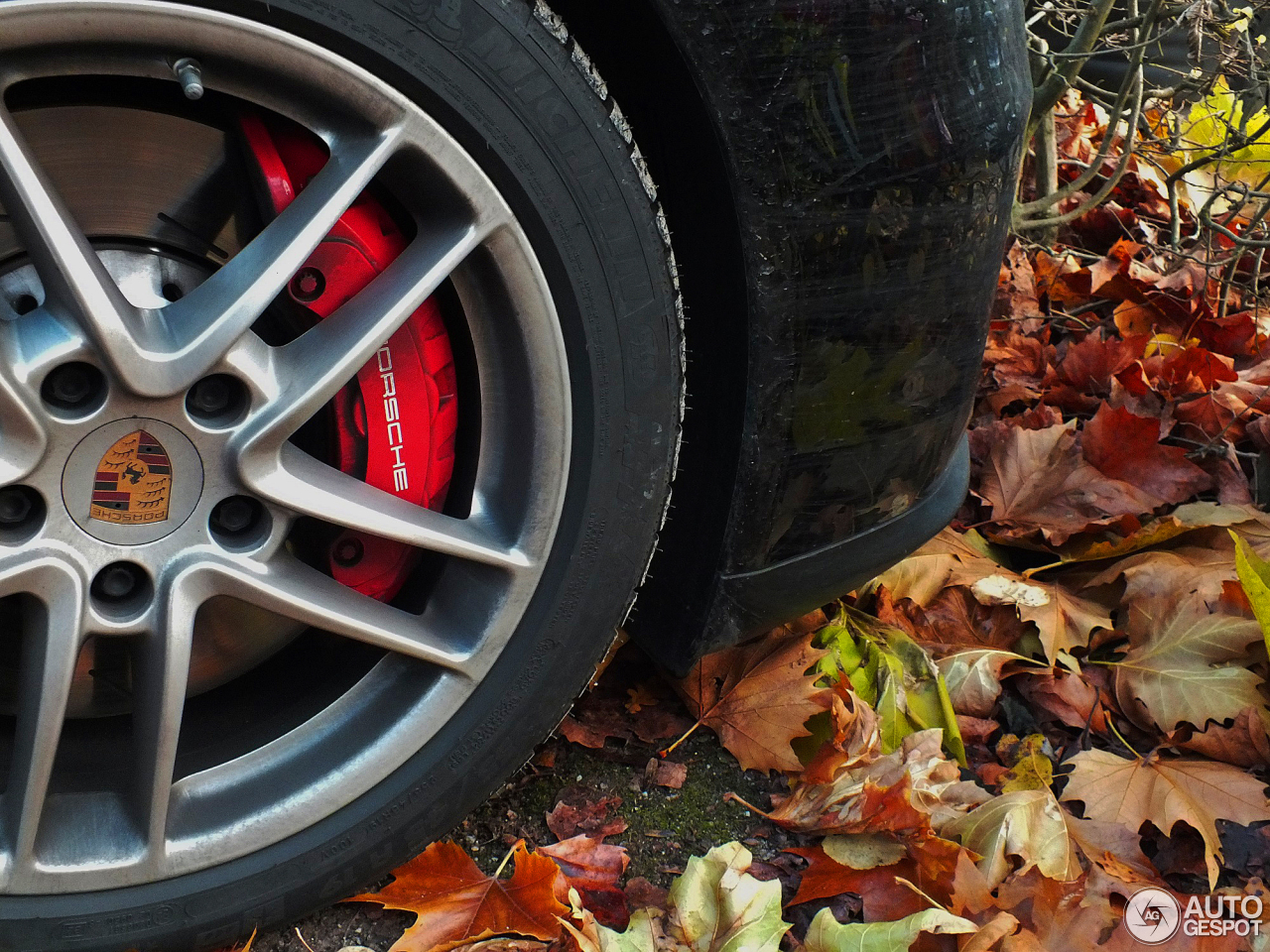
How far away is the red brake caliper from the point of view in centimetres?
122

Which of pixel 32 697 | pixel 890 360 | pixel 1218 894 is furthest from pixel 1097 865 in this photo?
pixel 32 697

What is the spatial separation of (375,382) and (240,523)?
22 cm

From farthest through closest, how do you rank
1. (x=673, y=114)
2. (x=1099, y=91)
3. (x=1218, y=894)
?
(x=1099, y=91)
(x=1218, y=894)
(x=673, y=114)

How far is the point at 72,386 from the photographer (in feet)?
3.72

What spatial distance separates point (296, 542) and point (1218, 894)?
4.32ft

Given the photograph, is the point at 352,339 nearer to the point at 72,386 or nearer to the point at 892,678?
the point at 72,386

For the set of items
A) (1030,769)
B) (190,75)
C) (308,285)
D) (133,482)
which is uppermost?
(190,75)

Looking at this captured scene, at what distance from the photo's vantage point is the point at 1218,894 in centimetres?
154

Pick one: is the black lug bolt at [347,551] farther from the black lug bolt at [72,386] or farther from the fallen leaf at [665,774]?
the fallen leaf at [665,774]

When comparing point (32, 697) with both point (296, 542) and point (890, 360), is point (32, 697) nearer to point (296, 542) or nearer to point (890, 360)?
point (296, 542)

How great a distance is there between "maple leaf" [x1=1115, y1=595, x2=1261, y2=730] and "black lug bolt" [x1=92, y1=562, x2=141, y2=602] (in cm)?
152

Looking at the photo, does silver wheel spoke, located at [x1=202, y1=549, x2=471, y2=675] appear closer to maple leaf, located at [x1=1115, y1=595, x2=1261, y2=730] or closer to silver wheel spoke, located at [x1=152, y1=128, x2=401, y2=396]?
silver wheel spoke, located at [x1=152, y1=128, x2=401, y2=396]

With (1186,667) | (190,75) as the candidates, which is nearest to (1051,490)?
(1186,667)

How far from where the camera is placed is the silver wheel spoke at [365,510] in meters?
1.22
